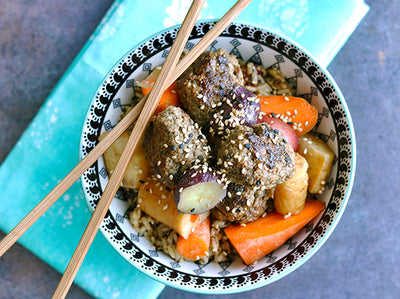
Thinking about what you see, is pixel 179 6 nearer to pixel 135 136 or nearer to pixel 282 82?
pixel 282 82

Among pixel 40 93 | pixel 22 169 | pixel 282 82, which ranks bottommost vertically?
pixel 22 169

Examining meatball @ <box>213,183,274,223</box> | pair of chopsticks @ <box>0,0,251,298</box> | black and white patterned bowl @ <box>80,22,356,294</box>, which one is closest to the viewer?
pair of chopsticks @ <box>0,0,251,298</box>

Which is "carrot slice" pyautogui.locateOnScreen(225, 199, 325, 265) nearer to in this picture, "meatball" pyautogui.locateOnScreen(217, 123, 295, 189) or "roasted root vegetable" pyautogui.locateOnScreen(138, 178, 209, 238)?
"roasted root vegetable" pyautogui.locateOnScreen(138, 178, 209, 238)

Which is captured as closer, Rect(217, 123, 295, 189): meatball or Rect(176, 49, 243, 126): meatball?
Rect(217, 123, 295, 189): meatball

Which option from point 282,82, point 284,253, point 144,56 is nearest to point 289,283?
point 284,253

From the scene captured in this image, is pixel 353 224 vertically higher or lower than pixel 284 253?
higher

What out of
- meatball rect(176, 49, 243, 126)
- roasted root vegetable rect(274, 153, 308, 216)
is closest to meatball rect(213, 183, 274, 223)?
roasted root vegetable rect(274, 153, 308, 216)
